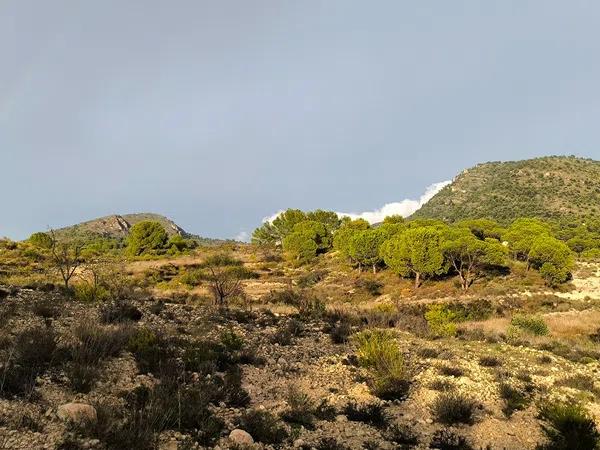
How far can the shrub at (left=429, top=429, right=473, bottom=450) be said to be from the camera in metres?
7.68

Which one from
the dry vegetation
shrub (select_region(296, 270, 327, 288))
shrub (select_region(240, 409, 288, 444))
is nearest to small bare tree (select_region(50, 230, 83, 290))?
the dry vegetation

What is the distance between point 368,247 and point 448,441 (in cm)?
4999

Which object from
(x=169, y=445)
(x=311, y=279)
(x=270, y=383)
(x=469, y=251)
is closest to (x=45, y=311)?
(x=270, y=383)

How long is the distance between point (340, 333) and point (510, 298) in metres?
29.4

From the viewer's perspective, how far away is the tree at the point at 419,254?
46812 mm

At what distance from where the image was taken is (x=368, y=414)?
342 inches

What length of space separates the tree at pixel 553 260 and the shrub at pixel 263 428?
47.0 metres

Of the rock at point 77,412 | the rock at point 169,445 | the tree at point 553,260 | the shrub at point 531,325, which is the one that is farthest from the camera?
the tree at point 553,260

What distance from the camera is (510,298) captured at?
129 ft

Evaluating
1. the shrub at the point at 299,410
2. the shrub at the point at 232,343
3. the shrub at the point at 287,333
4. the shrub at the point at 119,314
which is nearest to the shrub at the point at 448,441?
the shrub at the point at 299,410

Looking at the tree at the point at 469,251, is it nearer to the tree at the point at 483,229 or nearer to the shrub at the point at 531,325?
the tree at the point at 483,229

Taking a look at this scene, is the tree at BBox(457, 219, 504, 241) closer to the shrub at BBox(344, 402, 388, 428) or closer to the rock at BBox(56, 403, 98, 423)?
the shrub at BBox(344, 402, 388, 428)

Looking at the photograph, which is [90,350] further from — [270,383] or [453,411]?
[453,411]

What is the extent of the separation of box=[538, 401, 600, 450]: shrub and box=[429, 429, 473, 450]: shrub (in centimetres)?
126
